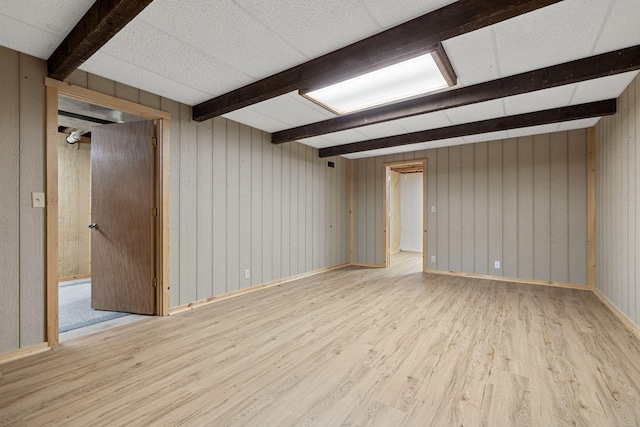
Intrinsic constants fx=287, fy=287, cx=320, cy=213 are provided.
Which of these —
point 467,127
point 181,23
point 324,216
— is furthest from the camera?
point 324,216

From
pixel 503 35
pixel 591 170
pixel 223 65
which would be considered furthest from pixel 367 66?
pixel 591 170

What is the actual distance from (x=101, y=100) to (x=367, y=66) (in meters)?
2.45

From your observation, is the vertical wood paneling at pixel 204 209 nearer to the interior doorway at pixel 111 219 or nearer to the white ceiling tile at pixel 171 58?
the interior doorway at pixel 111 219

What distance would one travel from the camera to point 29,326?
2.28 metres

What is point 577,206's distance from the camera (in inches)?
169

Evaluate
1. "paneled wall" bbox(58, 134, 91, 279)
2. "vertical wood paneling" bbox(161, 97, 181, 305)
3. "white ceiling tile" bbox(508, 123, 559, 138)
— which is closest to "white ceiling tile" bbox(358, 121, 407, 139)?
"white ceiling tile" bbox(508, 123, 559, 138)

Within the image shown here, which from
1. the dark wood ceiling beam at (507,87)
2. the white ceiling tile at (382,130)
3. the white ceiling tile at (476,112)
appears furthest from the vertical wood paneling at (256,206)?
the white ceiling tile at (476,112)

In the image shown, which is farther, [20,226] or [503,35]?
[20,226]

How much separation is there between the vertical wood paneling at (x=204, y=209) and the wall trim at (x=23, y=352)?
1.37m

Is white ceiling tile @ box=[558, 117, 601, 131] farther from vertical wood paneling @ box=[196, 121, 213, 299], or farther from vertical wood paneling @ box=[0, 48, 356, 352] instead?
vertical wood paneling @ box=[196, 121, 213, 299]

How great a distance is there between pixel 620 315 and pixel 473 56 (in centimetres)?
306

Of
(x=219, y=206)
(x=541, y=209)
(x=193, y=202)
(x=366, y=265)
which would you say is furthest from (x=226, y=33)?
(x=366, y=265)

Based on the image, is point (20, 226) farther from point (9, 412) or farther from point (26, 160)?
point (9, 412)

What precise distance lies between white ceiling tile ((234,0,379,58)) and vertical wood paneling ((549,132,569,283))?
407 cm
